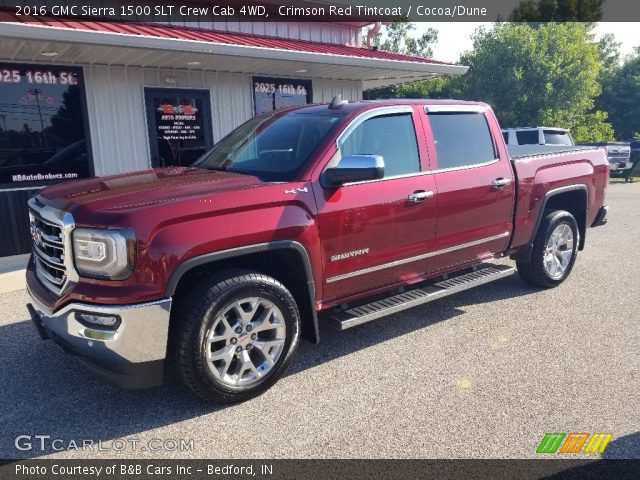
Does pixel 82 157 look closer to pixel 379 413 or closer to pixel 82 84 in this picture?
pixel 82 84

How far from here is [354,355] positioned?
404 cm

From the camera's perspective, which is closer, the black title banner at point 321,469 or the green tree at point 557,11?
the black title banner at point 321,469

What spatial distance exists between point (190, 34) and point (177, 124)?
1.45m

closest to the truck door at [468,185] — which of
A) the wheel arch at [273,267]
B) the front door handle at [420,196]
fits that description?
the front door handle at [420,196]

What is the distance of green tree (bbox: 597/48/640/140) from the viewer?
34.7m

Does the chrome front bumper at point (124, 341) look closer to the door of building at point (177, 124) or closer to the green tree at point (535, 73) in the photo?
the door of building at point (177, 124)

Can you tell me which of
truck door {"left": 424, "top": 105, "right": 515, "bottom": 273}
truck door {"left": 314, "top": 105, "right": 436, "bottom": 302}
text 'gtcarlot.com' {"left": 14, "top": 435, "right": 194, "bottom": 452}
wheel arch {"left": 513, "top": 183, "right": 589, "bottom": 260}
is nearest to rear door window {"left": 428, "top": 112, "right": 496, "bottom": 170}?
truck door {"left": 424, "top": 105, "right": 515, "bottom": 273}

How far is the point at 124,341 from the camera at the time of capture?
2861mm

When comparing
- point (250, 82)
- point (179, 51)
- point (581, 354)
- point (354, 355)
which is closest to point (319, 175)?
point (354, 355)

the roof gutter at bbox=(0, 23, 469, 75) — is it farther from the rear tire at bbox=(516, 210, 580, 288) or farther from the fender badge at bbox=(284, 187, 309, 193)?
the rear tire at bbox=(516, 210, 580, 288)

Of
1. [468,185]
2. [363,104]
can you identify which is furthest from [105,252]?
[468,185]

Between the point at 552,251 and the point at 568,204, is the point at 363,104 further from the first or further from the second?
the point at 568,204

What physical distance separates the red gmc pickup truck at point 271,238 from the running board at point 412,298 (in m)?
0.02

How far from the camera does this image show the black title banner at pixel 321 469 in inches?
103
